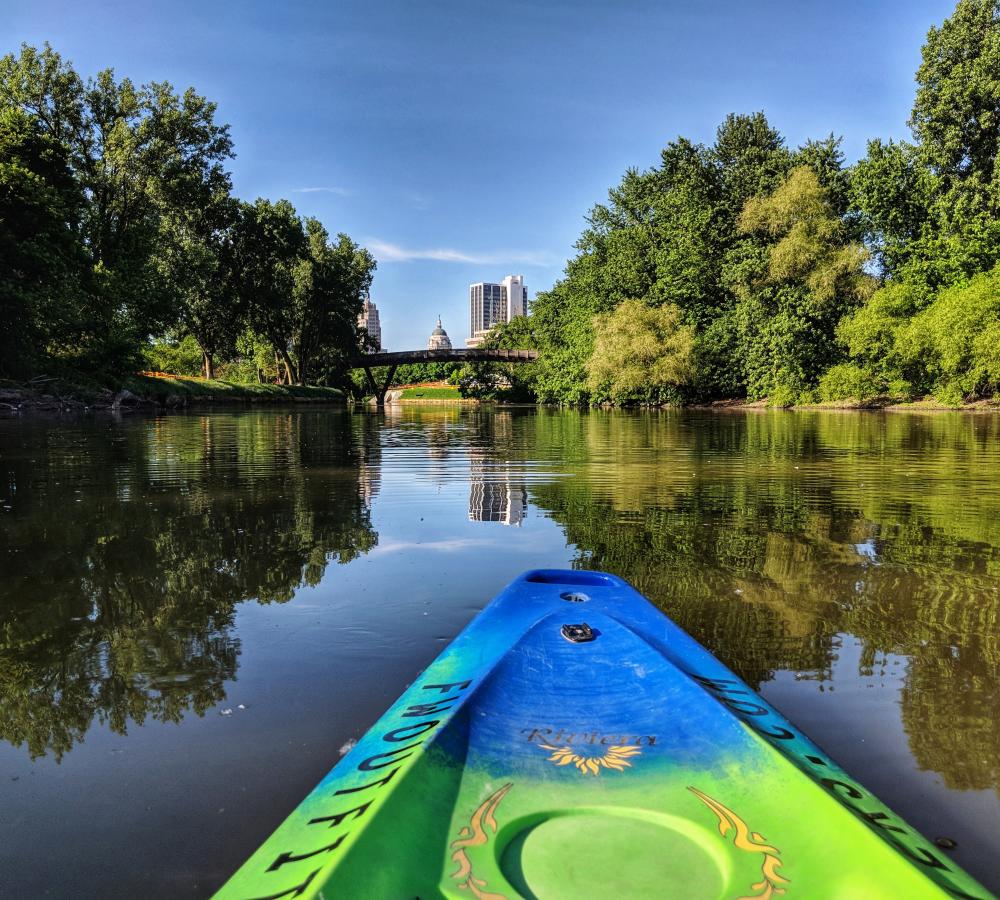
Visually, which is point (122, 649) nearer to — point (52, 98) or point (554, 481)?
point (554, 481)

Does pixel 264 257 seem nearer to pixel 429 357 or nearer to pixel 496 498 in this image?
pixel 429 357

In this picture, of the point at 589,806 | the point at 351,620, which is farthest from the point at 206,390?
the point at 589,806

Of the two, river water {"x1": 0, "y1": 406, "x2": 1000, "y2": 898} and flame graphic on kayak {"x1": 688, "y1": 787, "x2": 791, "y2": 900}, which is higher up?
flame graphic on kayak {"x1": 688, "y1": 787, "x2": 791, "y2": 900}

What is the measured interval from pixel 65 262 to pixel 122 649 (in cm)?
3242

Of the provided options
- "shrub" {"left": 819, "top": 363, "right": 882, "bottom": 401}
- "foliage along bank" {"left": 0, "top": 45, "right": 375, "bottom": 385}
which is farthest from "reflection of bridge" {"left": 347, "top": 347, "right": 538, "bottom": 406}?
"shrub" {"left": 819, "top": 363, "right": 882, "bottom": 401}

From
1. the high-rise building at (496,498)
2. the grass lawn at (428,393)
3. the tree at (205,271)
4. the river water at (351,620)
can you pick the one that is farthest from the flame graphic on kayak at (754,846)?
the grass lawn at (428,393)

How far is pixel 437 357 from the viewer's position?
3081 inches

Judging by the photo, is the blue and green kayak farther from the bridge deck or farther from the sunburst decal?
the bridge deck

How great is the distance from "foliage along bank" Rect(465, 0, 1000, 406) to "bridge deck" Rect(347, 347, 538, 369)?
1967 cm

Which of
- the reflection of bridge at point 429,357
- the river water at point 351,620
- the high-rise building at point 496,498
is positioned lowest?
the river water at point 351,620

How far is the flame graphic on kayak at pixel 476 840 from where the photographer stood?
64.0 inches

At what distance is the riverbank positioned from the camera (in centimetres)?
3073

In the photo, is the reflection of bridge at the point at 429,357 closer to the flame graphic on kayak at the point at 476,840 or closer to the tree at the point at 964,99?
the tree at the point at 964,99

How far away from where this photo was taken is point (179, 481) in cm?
1070
